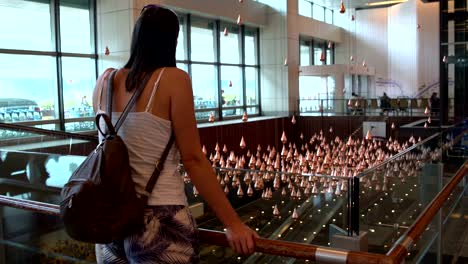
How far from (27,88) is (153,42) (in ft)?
30.8

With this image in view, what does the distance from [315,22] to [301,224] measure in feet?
53.3

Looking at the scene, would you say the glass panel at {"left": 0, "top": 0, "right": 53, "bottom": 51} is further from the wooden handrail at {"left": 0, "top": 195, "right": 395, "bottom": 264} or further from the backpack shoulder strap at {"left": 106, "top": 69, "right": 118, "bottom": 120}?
the wooden handrail at {"left": 0, "top": 195, "right": 395, "bottom": 264}

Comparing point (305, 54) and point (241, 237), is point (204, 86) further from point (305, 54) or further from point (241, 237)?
point (241, 237)

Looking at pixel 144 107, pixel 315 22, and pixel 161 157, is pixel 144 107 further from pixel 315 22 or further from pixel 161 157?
pixel 315 22

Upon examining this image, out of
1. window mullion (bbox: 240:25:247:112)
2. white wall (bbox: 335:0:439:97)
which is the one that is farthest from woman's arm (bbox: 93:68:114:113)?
white wall (bbox: 335:0:439:97)

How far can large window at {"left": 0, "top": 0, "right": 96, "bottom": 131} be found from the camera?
952 centimetres

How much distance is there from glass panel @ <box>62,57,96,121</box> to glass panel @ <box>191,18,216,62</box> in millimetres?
3905

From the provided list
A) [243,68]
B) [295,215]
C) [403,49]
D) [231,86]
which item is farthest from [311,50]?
[295,215]

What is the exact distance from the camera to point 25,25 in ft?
→ 32.2

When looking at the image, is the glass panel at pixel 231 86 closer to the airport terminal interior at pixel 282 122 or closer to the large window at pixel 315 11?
the airport terminal interior at pixel 282 122

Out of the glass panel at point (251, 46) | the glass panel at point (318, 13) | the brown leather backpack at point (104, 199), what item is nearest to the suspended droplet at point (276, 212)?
the brown leather backpack at point (104, 199)

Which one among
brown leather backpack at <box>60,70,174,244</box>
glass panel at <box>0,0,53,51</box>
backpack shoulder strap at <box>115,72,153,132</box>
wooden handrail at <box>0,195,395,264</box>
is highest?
glass panel at <box>0,0,53,51</box>

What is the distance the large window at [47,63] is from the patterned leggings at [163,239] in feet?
29.6

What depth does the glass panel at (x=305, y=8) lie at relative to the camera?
20283 mm
